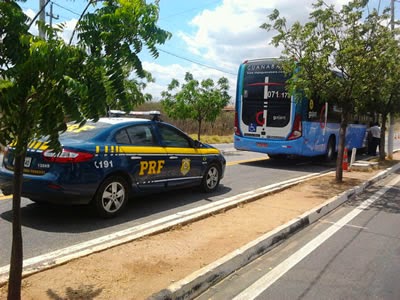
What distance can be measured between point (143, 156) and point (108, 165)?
2.55 feet

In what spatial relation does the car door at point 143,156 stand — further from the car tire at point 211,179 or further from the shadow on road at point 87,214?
the car tire at point 211,179

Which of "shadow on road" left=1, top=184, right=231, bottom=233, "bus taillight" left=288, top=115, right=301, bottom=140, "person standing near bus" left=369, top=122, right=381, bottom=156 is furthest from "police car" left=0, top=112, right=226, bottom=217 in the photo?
"person standing near bus" left=369, top=122, right=381, bottom=156

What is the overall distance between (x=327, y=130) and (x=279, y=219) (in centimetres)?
946

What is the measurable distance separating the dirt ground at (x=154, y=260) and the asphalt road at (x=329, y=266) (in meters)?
0.43

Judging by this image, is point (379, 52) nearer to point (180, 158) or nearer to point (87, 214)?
point (180, 158)

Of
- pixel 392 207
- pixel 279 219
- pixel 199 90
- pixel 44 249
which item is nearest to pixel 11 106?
pixel 44 249

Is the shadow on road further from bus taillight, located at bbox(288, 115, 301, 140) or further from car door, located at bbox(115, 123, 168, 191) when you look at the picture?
bus taillight, located at bbox(288, 115, 301, 140)

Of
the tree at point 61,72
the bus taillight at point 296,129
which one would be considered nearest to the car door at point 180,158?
the tree at point 61,72

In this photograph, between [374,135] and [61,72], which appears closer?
[61,72]

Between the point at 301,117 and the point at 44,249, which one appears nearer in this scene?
the point at 44,249

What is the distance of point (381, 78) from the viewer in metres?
10.3

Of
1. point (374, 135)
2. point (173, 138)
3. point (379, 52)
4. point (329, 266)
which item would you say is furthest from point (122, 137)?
point (374, 135)

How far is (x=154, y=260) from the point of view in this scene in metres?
4.57

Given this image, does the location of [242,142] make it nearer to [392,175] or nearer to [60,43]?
[392,175]
